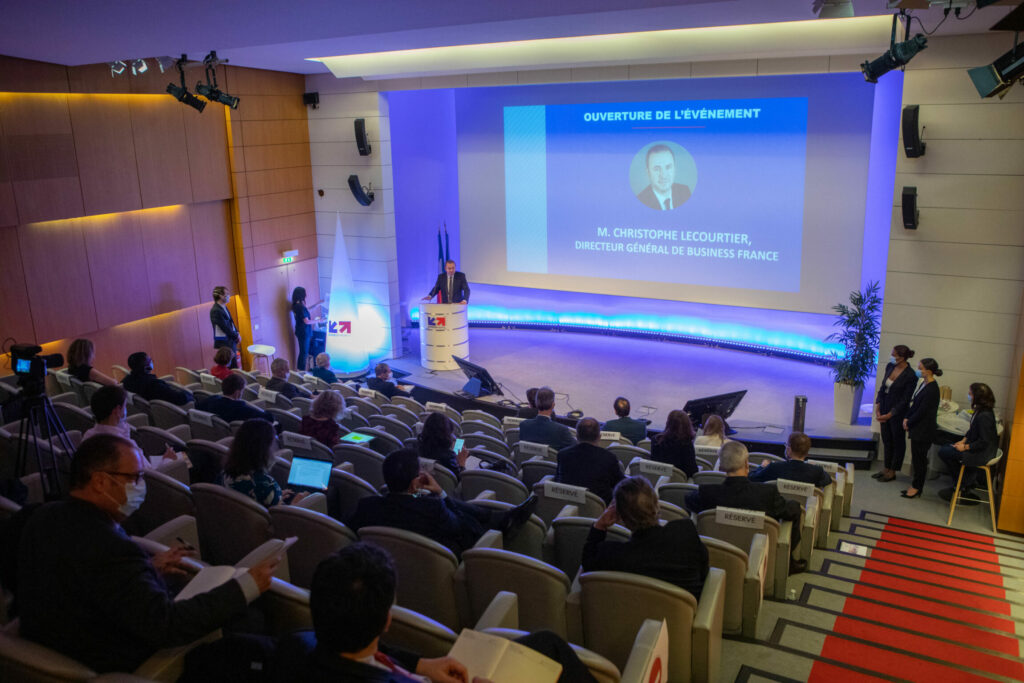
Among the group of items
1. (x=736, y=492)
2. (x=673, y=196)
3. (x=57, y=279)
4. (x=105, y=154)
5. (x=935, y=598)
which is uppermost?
(x=105, y=154)

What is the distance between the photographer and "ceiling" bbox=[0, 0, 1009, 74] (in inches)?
208

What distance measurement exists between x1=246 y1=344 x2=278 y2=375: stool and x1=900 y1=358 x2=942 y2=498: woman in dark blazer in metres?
7.99

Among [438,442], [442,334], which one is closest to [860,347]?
[442,334]

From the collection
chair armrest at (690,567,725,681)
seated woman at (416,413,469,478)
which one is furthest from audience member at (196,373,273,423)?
chair armrest at (690,567,725,681)

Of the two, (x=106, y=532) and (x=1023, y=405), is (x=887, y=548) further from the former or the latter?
(x=106, y=532)

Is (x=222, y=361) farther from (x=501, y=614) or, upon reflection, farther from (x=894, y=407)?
(x=894, y=407)

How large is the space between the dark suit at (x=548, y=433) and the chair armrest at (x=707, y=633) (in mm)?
2783

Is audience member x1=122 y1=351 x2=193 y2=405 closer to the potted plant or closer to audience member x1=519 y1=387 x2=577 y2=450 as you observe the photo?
audience member x1=519 y1=387 x2=577 y2=450

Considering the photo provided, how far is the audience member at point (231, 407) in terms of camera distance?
221 inches

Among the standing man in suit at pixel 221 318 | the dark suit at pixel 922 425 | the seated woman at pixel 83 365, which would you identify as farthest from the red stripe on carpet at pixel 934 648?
the standing man in suit at pixel 221 318

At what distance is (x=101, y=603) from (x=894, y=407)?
736 cm

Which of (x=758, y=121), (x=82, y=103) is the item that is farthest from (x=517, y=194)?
(x=82, y=103)

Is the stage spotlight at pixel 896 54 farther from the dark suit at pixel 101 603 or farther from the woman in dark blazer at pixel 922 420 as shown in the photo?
the dark suit at pixel 101 603

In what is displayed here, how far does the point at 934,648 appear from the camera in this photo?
149 inches
